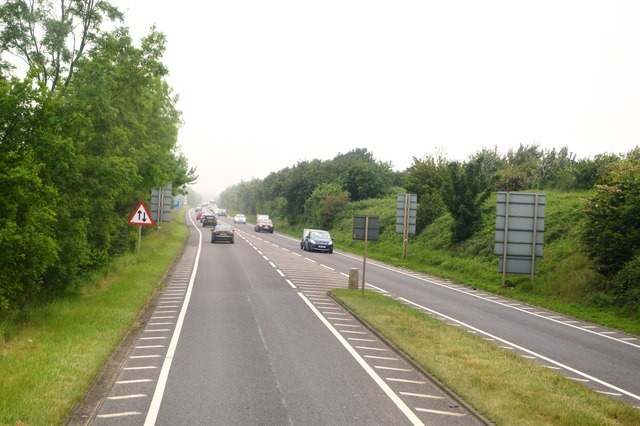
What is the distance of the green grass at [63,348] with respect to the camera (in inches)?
318

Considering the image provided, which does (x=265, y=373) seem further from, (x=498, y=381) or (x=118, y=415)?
(x=498, y=381)

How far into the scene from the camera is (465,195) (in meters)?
36.2

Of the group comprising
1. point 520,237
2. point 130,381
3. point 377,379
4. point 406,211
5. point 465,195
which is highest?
→ point 465,195

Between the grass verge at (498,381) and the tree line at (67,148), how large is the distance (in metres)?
8.35

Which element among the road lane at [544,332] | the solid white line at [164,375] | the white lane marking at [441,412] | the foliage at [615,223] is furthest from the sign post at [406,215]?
the white lane marking at [441,412]

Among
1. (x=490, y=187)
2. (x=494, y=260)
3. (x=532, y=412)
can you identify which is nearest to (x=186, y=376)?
(x=532, y=412)

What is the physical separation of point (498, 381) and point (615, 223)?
46.0 ft

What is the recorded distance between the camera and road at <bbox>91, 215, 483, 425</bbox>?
8.17 metres

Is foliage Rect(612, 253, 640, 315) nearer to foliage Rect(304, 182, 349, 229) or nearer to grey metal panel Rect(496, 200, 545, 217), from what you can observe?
grey metal panel Rect(496, 200, 545, 217)

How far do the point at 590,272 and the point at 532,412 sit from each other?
55.0ft

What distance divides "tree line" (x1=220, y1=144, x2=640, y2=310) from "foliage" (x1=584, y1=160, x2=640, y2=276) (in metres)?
0.03

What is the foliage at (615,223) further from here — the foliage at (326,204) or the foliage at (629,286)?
the foliage at (326,204)

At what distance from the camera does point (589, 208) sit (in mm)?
23219

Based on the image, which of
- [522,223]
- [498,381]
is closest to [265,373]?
[498,381]
